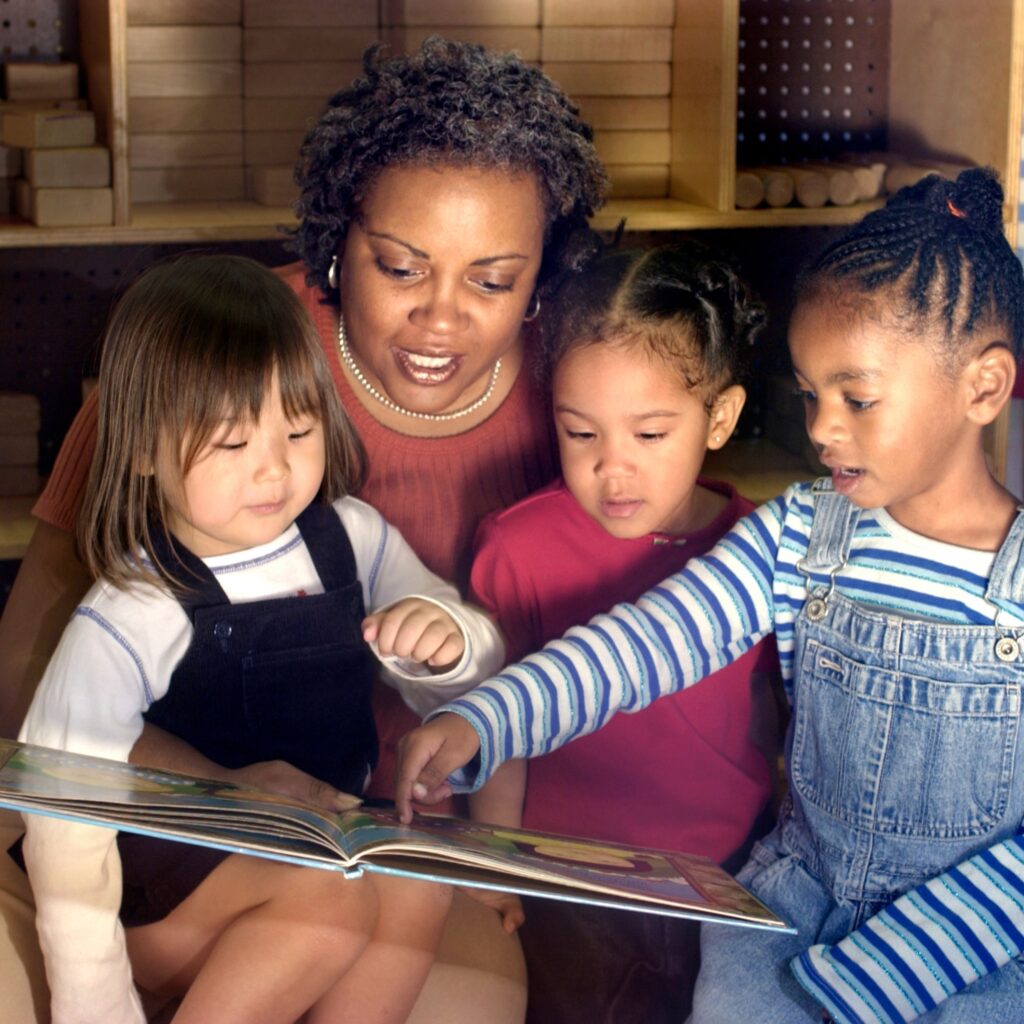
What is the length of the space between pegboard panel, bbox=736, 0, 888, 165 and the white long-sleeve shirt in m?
1.26

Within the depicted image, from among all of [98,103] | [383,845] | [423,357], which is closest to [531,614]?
[423,357]

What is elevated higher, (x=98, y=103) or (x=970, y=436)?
(x=98, y=103)

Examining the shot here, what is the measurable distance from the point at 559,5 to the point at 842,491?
126 cm

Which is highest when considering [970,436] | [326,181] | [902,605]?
[326,181]

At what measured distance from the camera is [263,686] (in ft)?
4.25

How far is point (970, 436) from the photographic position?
46.0 inches

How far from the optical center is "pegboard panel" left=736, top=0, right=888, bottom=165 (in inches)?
91.4

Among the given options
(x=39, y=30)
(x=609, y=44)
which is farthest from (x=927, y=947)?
(x=39, y=30)

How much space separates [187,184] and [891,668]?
1.44 m

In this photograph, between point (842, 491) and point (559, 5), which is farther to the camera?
point (559, 5)

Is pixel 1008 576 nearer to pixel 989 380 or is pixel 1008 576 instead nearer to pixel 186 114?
pixel 989 380

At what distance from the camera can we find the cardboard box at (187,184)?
2.20m

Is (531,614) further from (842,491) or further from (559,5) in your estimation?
(559,5)

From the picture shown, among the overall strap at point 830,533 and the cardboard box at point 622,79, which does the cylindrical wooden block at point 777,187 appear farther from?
the overall strap at point 830,533
